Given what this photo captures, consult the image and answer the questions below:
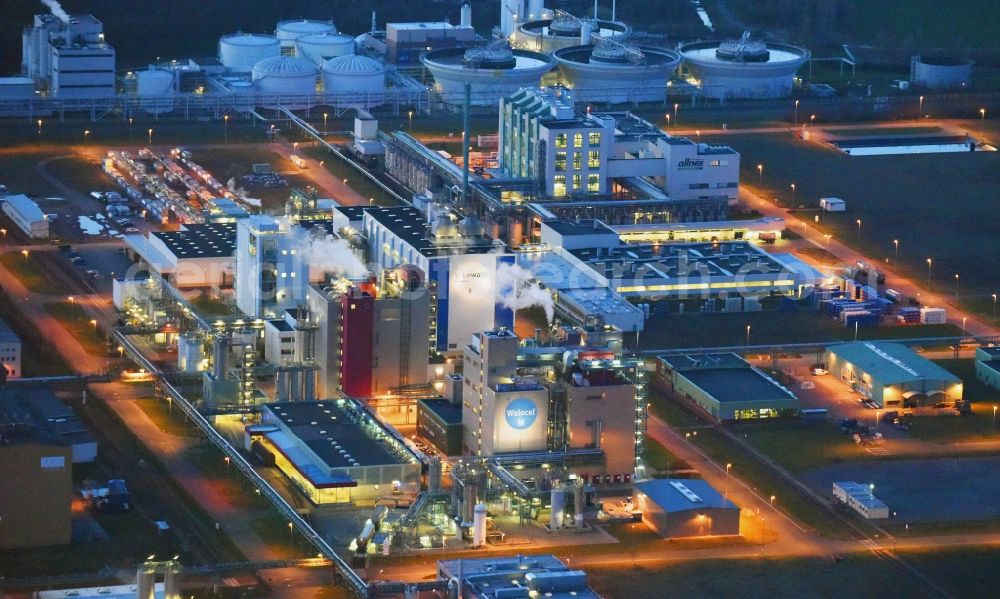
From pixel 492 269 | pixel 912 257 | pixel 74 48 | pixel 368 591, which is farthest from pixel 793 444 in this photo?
pixel 74 48

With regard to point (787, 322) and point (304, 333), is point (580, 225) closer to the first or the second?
point (787, 322)

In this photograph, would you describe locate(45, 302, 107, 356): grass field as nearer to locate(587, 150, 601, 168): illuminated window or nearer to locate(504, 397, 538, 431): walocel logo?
locate(504, 397, 538, 431): walocel logo

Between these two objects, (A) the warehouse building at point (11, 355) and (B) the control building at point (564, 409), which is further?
(A) the warehouse building at point (11, 355)

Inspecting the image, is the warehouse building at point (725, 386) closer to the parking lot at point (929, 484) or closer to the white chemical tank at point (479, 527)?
→ the parking lot at point (929, 484)

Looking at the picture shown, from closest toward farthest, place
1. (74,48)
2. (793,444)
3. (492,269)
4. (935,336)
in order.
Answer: (793,444) < (492,269) < (935,336) < (74,48)

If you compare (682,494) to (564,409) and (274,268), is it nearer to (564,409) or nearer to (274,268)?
(564,409)

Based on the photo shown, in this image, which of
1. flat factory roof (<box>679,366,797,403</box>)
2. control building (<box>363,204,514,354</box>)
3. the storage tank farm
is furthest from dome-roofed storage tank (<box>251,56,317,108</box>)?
flat factory roof (<box>679,366,797,403</box>)

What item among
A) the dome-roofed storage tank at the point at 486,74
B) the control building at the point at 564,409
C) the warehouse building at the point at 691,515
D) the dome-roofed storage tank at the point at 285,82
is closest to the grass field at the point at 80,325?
the control building at the point at 564,409
